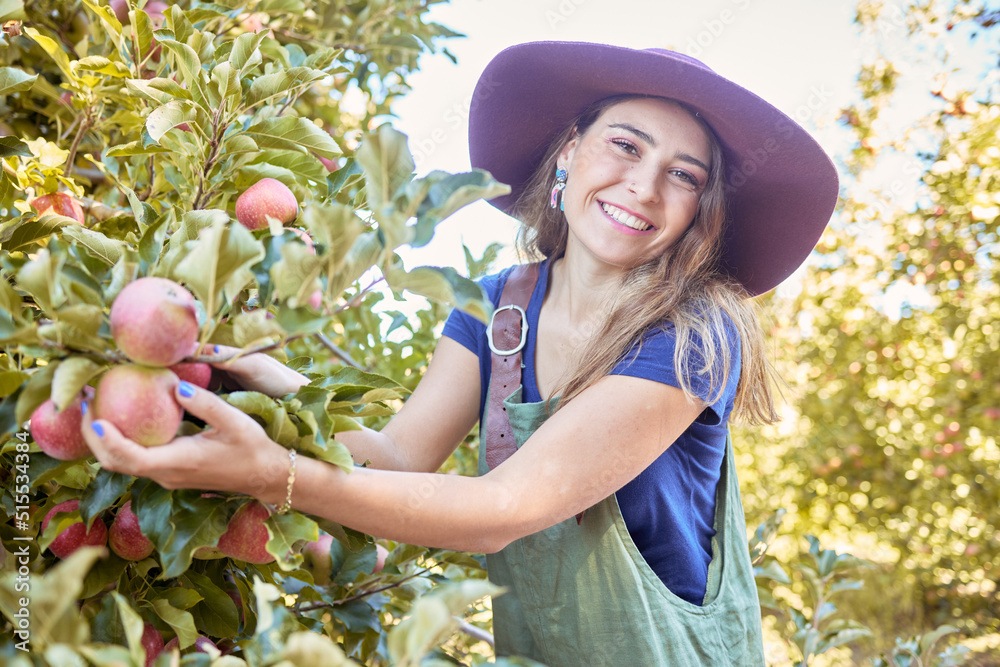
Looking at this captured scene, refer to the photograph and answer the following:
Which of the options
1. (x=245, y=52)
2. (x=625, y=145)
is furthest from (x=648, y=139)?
(x=245, y=52)

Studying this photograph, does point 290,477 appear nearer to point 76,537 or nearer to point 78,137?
point 76,537

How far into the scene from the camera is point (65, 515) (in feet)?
2.35

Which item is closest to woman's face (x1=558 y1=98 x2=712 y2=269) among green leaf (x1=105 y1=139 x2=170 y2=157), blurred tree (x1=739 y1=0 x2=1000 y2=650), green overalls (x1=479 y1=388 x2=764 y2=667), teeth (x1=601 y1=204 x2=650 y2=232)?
teeth (x1=601 y1=204 x2=650 y2=232)

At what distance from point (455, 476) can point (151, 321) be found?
375 millimetres

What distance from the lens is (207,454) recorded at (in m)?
0.61

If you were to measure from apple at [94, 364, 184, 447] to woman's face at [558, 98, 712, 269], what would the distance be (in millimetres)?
950

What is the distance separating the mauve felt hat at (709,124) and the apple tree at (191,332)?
53cm

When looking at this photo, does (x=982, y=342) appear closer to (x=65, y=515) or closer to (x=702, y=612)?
(x=702, y=612)

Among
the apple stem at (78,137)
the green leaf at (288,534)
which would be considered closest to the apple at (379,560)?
the green leaf at (288,534)

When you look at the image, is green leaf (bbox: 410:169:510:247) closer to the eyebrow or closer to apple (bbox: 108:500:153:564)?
apple (bbox: 108:500:153:564)

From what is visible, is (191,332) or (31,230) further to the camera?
(31,230)

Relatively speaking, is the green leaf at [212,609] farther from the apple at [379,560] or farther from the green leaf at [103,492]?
the apple at [379,560]

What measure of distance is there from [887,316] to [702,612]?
11.8 ft

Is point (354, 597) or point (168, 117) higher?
point (168, 117)
